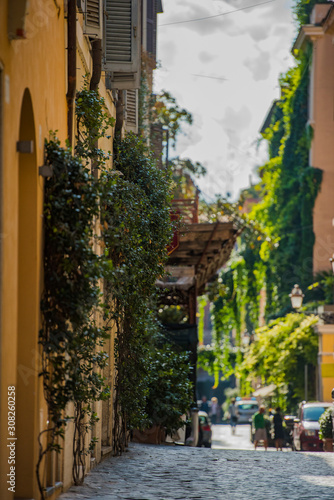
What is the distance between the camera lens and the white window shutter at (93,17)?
42.8ft

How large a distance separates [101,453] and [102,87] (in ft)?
19.1

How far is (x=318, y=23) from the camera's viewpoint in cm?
4009

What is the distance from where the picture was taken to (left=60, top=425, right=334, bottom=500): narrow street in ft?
33.5

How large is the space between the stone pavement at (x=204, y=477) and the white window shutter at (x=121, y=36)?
6.29 metres

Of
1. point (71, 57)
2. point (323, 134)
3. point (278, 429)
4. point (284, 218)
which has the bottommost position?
point (278, 429)

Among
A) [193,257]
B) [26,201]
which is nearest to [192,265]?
[193,257]

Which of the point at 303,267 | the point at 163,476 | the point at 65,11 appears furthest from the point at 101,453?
the point at 303,267

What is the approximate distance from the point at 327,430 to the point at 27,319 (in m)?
16.9

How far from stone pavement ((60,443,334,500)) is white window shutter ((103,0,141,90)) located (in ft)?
20.6

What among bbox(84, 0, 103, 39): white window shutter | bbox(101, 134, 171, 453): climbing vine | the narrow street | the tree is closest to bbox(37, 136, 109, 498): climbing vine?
the narrow street

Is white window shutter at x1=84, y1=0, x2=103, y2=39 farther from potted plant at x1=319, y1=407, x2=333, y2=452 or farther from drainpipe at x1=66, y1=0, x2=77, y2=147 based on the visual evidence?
potted plant at x1=319, y1=407, x2=333, y2=452

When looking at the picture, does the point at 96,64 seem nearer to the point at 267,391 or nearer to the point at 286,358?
the point at 286,358

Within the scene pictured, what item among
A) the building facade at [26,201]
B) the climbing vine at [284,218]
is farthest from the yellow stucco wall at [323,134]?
the building facade at [26,201]

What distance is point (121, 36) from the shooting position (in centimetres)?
1549
